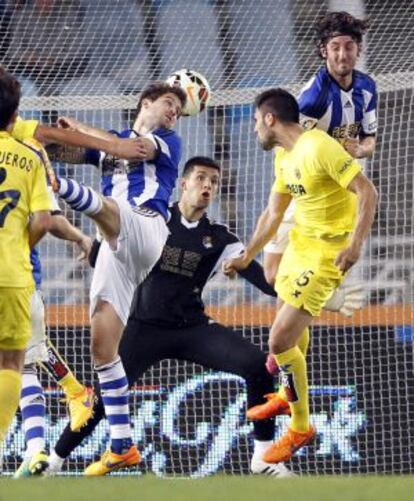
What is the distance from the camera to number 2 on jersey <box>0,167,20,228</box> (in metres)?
6.87

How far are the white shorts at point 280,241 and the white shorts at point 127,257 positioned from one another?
1.13 meters

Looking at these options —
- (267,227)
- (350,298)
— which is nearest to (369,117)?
(267,227)

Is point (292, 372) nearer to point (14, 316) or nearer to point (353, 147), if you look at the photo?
point (353, 147)

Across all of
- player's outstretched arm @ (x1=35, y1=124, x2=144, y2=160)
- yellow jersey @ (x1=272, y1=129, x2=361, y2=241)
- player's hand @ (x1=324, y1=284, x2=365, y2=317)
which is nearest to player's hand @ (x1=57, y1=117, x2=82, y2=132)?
player's outstretched arm @ (x1=35, y1=124, x2=144, y2=160)

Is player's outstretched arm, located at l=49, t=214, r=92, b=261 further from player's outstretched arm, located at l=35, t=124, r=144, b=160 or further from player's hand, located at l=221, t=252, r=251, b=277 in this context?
player's hand, located at l=221, t=252, r=251, b=277

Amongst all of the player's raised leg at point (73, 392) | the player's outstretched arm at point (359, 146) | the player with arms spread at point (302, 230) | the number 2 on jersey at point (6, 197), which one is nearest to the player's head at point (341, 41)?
the player's outstretched arm at point (359, 146)

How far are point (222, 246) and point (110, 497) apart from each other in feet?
15.1

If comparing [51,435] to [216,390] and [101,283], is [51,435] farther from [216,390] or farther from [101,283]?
[101,283]

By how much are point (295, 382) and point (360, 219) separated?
114 centimetres

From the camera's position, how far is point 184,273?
391 inches

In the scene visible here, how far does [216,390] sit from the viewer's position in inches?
431

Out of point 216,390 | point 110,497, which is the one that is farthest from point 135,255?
point 110,497

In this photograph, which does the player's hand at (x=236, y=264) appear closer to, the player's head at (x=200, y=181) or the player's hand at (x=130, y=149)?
the player's head at (x=200, y=181)

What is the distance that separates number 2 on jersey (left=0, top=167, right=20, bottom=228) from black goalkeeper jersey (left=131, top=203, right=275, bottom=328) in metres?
2.95
